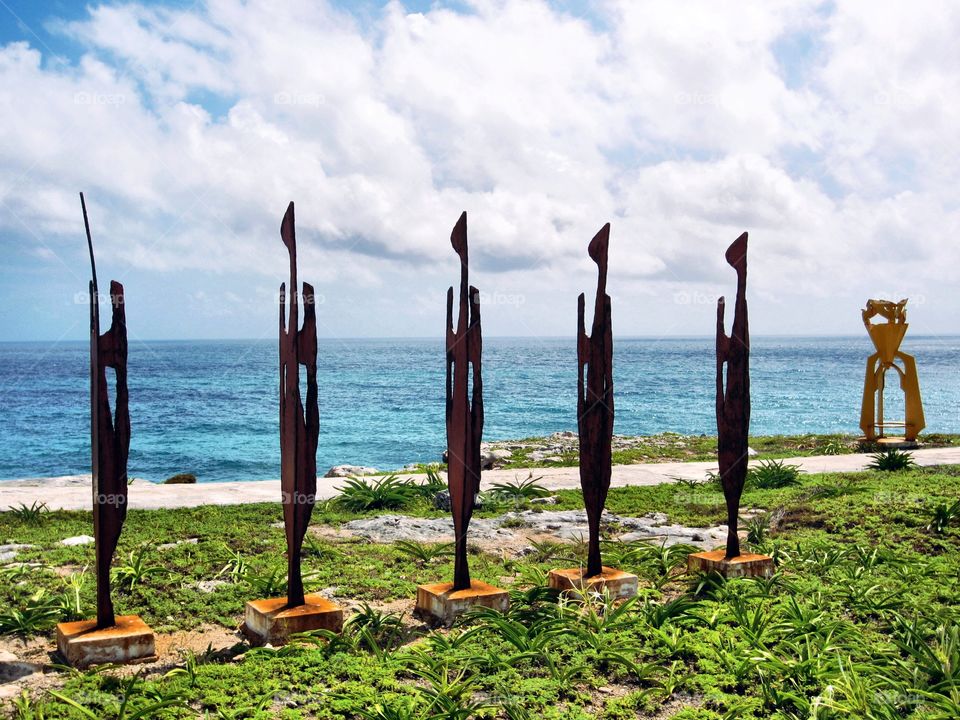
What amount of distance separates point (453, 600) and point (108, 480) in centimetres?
196

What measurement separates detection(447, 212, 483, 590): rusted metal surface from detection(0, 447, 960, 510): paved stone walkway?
4107 millimetres

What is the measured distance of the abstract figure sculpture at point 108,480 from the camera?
419 cm

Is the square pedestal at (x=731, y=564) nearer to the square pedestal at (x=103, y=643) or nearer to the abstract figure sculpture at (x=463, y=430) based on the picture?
the abstract figure sculpture at (x=463, y=430)

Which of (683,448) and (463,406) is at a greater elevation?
(463,406)

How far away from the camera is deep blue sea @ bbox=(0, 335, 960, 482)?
28391mm

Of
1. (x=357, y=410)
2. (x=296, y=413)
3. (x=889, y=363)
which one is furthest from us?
(x=357, y=410)

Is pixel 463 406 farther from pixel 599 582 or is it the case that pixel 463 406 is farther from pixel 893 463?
pixel 893 463

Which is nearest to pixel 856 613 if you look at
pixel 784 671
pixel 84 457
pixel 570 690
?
pixel 784 671

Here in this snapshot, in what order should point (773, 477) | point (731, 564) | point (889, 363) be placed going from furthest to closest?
1. point (889, 363)
2. point (773, 477)
3. point (731, 564)

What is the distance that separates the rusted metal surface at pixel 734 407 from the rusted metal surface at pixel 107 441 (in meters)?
3.76

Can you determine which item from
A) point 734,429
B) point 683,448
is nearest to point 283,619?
point 734,429

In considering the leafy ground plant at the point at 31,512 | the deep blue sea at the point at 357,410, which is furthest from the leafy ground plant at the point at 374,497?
the deep blue sea at the point at 357,410

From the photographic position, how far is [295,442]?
4711 millimetres

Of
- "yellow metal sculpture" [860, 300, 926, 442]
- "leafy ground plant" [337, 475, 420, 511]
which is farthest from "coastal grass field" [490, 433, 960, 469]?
"leafy ground plant" [337, 475, 420, 511]
